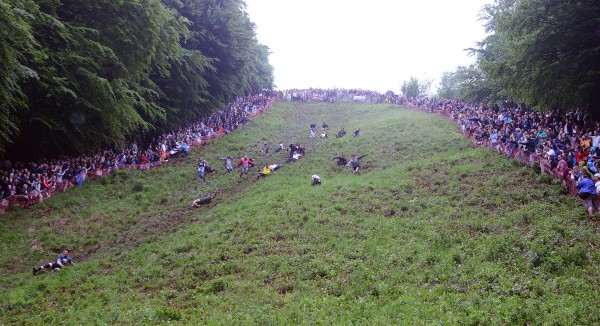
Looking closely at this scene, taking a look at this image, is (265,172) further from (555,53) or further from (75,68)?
(555,53)

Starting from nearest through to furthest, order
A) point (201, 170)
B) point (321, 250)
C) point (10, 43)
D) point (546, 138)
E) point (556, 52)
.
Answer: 1. point (321, 250)
2. point (10, 43)
3. point (556, 52)
4. point (546, 138)
5. point (201, 170)

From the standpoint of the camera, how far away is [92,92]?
918 inches

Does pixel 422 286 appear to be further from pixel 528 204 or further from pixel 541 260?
pixel 528 204

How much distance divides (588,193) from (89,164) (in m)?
26.8

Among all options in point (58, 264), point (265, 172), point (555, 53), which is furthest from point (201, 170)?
point (555, 53)

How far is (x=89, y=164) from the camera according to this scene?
25.8 m

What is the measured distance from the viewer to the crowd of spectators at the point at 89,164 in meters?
20.6

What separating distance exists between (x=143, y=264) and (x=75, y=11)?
17026 millimetres

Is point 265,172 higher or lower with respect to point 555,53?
lower

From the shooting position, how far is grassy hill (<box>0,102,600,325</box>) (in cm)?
1102

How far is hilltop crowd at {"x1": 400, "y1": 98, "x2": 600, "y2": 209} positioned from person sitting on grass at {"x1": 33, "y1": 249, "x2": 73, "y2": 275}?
812 inches

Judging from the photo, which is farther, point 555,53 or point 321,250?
point 555,53

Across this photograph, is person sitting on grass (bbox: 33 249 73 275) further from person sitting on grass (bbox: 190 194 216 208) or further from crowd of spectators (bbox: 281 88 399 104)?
crowd of spectators (bbox: 281 88 399 104)

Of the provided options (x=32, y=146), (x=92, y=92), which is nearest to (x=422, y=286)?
(x=92, y=92)
